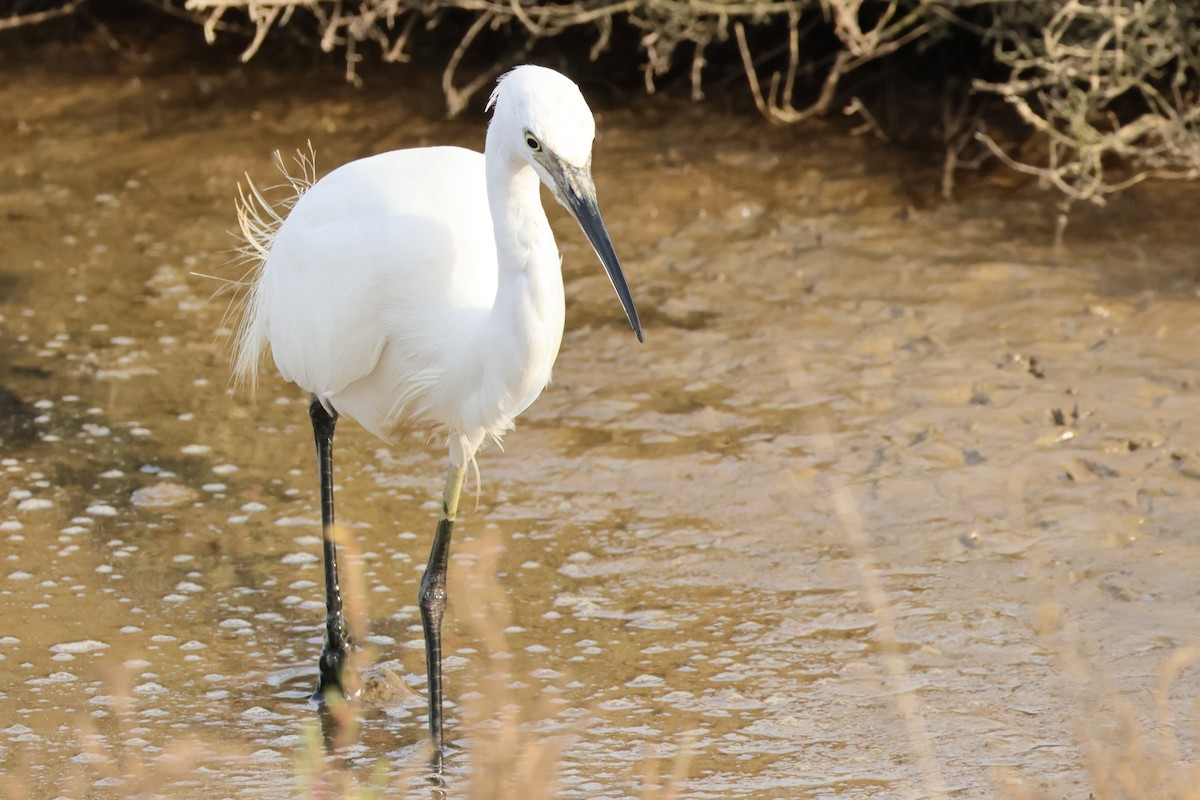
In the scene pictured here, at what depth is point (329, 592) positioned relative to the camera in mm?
3861

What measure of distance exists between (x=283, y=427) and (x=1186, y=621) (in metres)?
2.77

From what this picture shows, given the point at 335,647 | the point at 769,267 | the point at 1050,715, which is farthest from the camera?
the point at 769,267

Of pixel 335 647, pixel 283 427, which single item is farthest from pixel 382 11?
pixel 335 647

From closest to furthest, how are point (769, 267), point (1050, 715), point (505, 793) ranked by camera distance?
1. point (505, 793)
2. point (1050, 715)
3. point (769, 267)

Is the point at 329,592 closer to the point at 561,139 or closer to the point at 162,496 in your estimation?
the point at 162,496

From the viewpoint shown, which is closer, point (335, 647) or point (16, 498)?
point (335, 647)

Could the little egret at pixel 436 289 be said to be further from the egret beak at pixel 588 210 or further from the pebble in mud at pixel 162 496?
the pebble in mud at pixel 162 496

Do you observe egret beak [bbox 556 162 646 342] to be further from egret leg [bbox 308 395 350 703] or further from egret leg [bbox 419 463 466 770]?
egret leg [bbox 308 395 350 703]

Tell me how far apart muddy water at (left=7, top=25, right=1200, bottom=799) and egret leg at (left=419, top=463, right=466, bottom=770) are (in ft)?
0.64

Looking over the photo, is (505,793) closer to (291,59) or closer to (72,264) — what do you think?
(72,264)

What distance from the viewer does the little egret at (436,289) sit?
114 inches

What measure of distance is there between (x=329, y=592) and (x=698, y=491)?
1253 millimetres

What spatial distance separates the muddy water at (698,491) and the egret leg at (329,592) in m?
0.11

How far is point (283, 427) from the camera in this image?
4.98m
